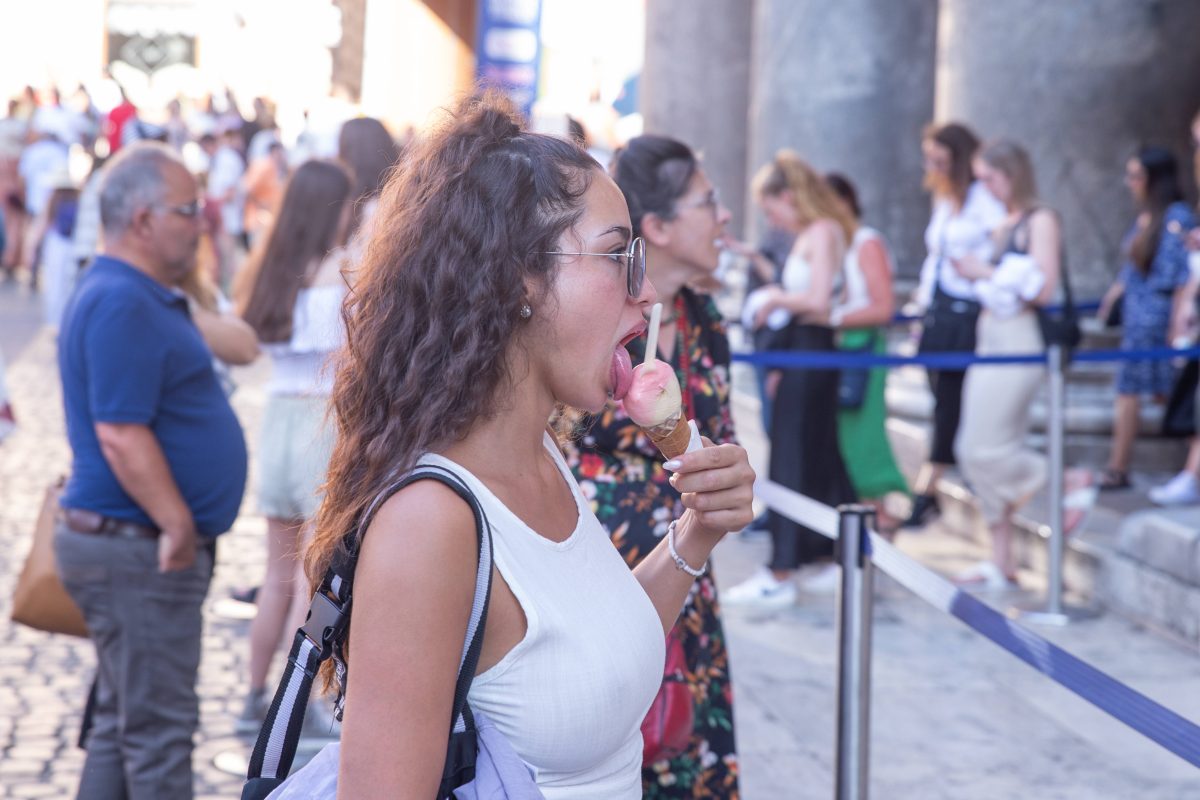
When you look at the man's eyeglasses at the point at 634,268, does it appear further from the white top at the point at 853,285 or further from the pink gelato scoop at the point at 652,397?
the white top at the point at 853,285

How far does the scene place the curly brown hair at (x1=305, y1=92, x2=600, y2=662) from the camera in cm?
189

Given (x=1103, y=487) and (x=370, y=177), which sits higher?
(x=370, y=177)

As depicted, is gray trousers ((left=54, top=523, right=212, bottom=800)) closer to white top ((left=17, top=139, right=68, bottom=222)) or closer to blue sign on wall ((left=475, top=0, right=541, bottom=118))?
blue sign on wall ((left=475, top=0, right=541, bottom=118))

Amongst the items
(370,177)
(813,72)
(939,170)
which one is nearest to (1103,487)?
(939,170)

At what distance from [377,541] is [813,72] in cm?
921

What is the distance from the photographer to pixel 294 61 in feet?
119

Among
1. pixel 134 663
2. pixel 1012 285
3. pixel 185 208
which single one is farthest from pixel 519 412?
pixel 1012 285

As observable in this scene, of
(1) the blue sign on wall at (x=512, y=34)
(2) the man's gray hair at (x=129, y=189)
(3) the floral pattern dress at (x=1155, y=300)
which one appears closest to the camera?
(2) the man's gray hair at (x=129, y=189)

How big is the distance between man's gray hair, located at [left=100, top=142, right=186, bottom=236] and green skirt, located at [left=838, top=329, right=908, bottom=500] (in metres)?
4.38

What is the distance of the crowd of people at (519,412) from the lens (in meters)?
1.85

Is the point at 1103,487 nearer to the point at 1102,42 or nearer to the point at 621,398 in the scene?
the point at 1102,42

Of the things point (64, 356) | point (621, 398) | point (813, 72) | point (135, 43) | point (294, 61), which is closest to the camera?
point (621, 398)

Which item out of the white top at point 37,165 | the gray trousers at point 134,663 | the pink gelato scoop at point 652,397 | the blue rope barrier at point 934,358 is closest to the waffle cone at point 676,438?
the pink gelato scoop at point 652,397

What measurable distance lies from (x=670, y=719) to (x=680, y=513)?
56cm
